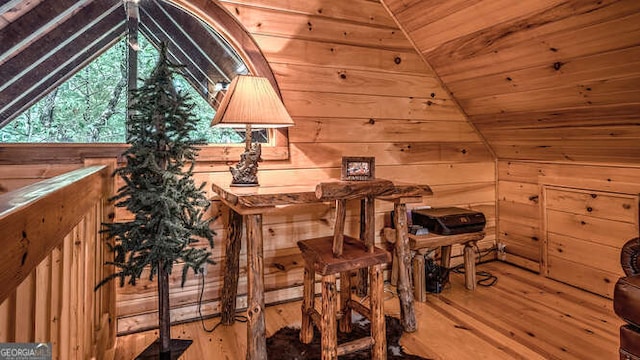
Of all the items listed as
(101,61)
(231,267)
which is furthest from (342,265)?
(101,61)

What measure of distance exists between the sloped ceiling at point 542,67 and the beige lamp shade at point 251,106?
1.34 m

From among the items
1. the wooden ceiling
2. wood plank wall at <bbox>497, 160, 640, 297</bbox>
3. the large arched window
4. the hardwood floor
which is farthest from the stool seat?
wood plank wall at <bbox>497, 160, 640, 297</bbox>

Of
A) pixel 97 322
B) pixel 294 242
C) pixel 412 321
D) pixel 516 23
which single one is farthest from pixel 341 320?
pixel 516 23

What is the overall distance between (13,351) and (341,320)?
5.40 feet

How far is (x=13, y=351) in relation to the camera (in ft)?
2.13

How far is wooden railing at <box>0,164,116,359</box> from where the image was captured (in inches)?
23.6

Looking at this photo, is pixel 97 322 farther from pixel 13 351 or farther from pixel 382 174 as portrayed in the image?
pixel 382 174

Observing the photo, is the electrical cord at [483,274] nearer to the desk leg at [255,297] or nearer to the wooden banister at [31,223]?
the desk leg at [255,297]

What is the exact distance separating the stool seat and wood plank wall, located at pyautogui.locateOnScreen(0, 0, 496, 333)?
2.33 feet

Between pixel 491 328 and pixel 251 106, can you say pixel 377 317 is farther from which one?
pixel 251 106

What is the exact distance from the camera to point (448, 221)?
2.54 meters

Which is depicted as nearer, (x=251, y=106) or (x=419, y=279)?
(x=251, y=106)

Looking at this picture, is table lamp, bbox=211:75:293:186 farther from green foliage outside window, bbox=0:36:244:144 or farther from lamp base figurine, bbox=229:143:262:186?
green foliage outside window, bbox=0:36:244:144

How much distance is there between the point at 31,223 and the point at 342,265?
117cm
